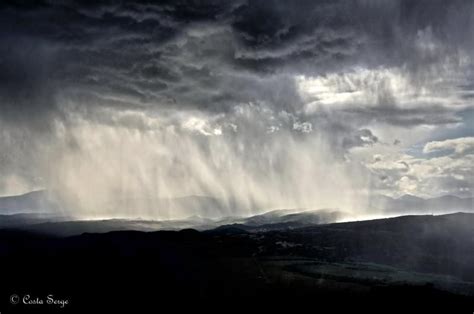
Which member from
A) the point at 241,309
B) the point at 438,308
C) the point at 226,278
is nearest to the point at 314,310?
the point at 241,309

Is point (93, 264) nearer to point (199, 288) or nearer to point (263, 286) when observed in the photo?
point (199, 288)

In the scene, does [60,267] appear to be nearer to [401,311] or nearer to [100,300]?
[100,300]

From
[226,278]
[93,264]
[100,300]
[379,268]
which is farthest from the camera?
[379,268]

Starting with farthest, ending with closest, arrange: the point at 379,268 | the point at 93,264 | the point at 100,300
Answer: the point at 379,268, the point at 93,264, the point at 100,300

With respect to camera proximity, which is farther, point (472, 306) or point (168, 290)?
point (168, 290)

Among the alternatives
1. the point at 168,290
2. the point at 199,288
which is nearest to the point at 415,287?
the point at 199,288

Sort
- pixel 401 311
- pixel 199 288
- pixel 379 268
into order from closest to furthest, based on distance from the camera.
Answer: pixel 401 311 → pixel 199 288 → pixel 379 268

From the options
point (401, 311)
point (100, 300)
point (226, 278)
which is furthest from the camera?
point (226, 278)

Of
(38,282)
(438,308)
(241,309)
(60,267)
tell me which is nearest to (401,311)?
(438,308)

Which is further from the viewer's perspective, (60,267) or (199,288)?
(60,267)
